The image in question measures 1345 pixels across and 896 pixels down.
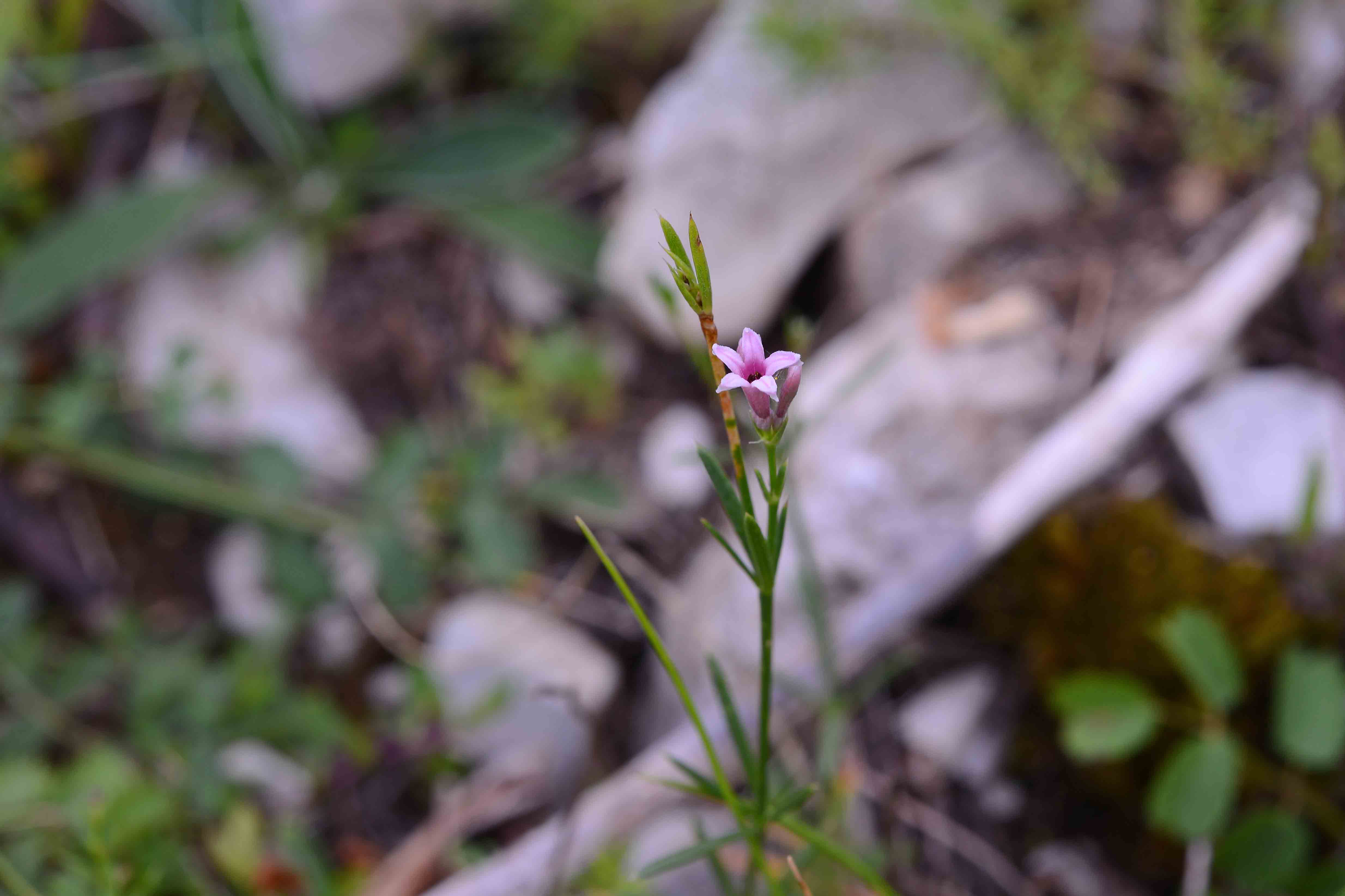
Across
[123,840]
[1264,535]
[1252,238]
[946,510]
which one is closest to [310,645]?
[123,840]

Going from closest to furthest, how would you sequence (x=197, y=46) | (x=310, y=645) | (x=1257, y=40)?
1. (x=1257, y=40)
2. (x=310, y=645)
3. (x=197, y=46)

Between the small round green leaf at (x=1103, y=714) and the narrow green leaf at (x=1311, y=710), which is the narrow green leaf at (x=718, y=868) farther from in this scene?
the narrow green leaf at (x=1311, y=710)

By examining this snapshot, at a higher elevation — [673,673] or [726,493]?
[726,493]

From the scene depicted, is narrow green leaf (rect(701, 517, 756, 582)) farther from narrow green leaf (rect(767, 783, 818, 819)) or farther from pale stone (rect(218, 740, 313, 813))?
pale stone (rect(218, 740, 313, 813))

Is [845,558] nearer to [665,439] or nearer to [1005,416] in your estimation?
[1005,416]

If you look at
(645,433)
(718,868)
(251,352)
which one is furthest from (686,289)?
(251,352)

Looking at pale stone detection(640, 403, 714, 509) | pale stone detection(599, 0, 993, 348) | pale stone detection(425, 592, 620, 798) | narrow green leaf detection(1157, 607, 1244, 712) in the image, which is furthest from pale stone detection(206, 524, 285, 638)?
narrow green leaf detection(1157, 607, 1244, 712)

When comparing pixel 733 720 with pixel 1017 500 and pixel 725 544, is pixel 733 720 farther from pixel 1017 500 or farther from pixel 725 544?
pixel 1017 500

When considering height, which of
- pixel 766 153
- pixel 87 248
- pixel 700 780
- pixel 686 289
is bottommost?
pixel 700 780
